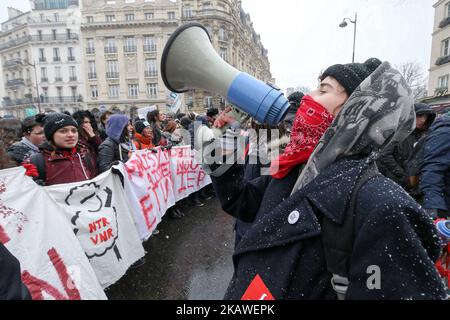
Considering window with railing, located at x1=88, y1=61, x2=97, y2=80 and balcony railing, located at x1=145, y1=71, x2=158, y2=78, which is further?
window with railing, located at x1=88, y1=61, x2=97, y2=80

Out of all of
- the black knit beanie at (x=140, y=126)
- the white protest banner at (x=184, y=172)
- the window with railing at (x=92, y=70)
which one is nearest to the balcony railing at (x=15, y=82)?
the window with railing at (x=92, y=70)

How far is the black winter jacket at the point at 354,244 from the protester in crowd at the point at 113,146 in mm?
3014

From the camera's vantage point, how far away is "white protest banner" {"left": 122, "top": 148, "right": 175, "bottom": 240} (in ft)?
12.2

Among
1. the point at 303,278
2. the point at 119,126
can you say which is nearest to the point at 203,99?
the point at 119,126

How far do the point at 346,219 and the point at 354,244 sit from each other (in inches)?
3.1

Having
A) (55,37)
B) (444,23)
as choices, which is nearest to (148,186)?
(444,23)

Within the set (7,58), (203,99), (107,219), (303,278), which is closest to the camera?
(303,278)

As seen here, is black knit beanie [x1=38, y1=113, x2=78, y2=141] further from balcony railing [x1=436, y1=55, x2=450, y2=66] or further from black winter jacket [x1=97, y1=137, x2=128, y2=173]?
balcony railing [x1=436, y1=55, x2=450, y2=66]

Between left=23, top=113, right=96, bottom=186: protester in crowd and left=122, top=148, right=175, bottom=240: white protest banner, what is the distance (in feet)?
2.50

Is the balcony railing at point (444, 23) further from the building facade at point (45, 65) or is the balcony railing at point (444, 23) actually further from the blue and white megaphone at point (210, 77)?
the building facade at point (45, 65)

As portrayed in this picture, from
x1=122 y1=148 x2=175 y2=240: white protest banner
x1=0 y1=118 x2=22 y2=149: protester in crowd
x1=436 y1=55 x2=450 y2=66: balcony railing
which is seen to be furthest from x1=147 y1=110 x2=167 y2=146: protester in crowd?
x1=436 y1=55 x2=450 y2=66: balcony railing
